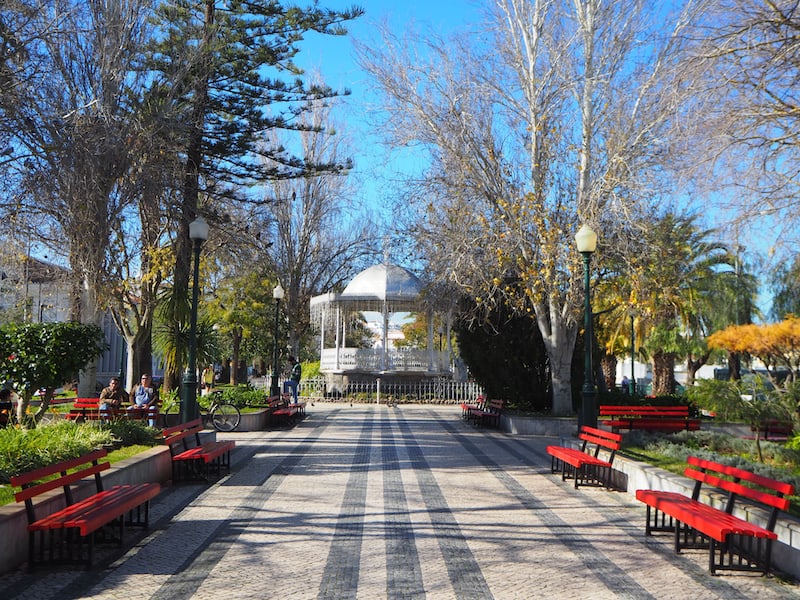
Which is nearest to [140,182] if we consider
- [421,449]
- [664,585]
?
[421,449]

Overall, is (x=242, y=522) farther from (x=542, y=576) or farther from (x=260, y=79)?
(x=260, y=79)

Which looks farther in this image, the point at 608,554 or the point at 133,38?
the point at 133,38

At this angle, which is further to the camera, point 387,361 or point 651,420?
point 387,361

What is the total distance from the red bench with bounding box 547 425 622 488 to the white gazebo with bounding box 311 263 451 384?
61.9 feet

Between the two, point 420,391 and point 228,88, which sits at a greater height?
point 228,88

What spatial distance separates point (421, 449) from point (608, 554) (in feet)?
27.1

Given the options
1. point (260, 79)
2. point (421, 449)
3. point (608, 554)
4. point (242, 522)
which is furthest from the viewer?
point (260, 79)

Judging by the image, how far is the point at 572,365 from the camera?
21.5m

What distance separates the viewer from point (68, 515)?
595 cm

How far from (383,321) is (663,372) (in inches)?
551

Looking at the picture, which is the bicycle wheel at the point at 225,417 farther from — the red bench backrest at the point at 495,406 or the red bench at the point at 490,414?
the red bench backrest at the point at 495,406

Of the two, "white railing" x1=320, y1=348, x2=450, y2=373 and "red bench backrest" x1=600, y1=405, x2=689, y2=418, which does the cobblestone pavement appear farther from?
"white railing" x1=320, y1=348, x2=450, y2=373

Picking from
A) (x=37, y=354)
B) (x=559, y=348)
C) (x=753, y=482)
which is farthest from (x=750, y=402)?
(x=37, y=354)

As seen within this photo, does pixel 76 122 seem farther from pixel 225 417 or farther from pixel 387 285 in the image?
pixel 387 285
